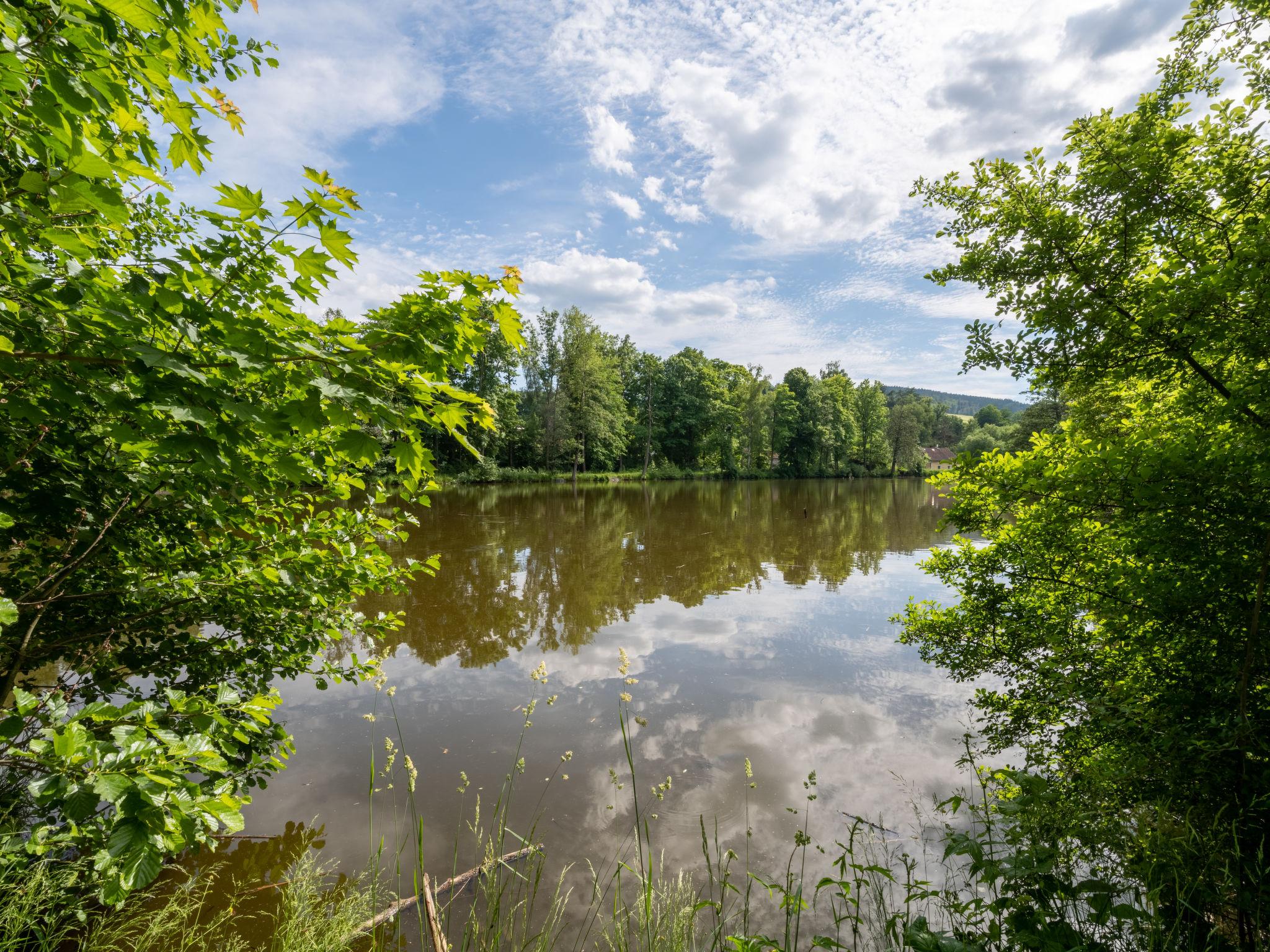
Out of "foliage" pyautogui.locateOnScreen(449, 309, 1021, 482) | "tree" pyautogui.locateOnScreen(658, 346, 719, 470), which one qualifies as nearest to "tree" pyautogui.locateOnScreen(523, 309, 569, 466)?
"foliage" pyautogui.locateOnScreen(449, 309, 1021, 482)

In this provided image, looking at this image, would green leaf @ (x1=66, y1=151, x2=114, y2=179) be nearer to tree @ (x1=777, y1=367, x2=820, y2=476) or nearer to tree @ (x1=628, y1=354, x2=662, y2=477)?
tree @ (x1=628, y1=354, x2=662, y2=477)

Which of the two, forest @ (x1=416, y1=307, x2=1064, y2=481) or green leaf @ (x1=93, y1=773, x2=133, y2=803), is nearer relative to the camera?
green leaf @ (x1=93, y1=773, x2=133, y2=803)

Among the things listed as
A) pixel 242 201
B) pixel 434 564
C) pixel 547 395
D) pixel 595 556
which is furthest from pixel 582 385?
pixel 242 201

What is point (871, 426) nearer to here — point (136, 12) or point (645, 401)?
point (645, 401)

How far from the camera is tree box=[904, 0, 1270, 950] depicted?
109 inches

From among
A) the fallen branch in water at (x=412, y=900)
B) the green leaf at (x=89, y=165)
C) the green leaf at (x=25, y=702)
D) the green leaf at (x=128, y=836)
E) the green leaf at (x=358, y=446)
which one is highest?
the green leaf at (x=89, y=165)

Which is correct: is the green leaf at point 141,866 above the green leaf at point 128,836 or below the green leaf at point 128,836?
below

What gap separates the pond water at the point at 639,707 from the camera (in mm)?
4691

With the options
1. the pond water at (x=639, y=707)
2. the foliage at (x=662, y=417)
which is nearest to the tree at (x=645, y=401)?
the foliage at (x=662, y=417)

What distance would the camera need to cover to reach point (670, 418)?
58.4 m

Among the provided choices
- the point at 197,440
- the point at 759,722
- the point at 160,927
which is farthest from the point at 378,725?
the point at 197,440

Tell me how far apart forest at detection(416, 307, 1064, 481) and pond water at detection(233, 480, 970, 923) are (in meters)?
20.5

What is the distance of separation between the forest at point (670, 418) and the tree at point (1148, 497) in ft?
92.2

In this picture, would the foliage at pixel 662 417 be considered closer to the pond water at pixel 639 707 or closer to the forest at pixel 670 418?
the forest at pixel 670 418
